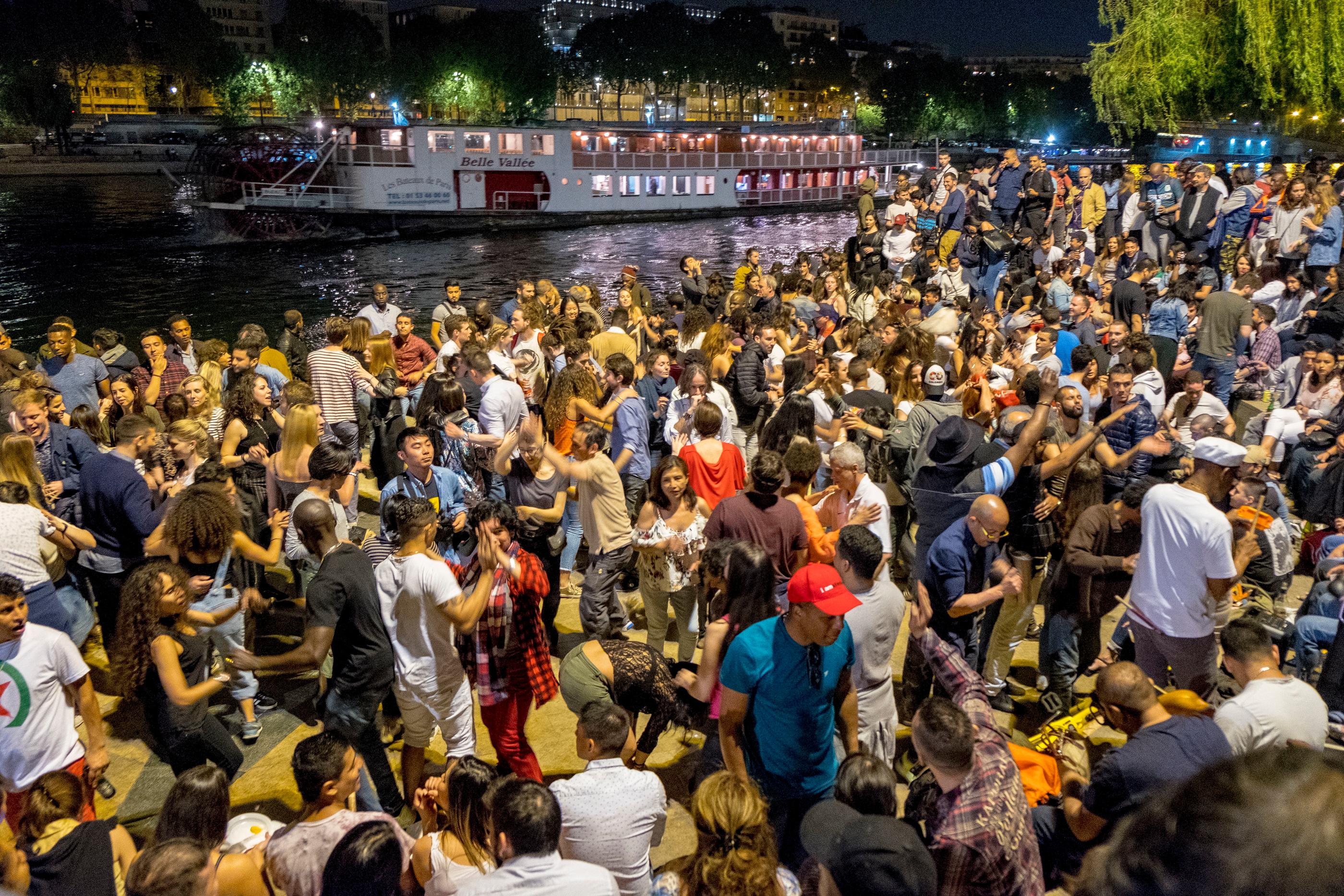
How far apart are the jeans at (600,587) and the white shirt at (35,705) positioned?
2688 millimetres

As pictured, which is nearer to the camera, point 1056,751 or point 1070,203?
point 1056,751

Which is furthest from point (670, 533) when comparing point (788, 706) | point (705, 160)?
point (705, 160)

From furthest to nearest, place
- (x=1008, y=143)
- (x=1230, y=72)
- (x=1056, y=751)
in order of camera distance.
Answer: (x=1008, y=143)
(x=1230, y=72)
(x=1056, y=751)

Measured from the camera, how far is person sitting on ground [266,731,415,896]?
298 centimetres

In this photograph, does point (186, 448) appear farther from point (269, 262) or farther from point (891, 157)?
point (891, 157)

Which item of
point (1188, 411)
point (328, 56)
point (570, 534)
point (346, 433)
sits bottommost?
point (570, 534)

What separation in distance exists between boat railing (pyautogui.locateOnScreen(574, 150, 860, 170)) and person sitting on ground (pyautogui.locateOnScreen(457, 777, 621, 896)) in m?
45.6

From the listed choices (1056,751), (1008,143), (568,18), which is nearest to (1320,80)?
(1056,751)

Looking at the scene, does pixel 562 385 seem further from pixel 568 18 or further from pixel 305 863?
pixel 568 18

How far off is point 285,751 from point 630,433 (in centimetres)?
305

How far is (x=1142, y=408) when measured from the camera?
245 inches

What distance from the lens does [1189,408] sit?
6930 mm

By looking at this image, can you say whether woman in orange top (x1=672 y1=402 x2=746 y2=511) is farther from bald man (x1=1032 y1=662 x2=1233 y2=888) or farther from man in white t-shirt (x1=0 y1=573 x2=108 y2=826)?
man in white t-shirt (x1=0 y1=573 x2=108 y2=826)

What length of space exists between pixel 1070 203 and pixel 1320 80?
6447 mm
